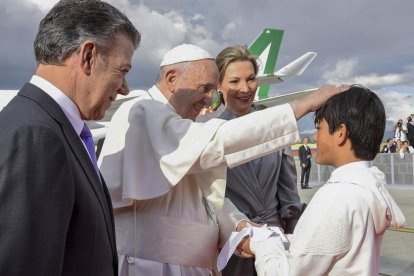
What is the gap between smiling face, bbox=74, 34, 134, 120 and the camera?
132 centimetres

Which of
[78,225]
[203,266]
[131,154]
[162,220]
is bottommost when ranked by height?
[203,266]

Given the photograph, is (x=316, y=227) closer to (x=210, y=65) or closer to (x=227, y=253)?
(x=227, y=253)

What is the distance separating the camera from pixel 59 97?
1.26 meters

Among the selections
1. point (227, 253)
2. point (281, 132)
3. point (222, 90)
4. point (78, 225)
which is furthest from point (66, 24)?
point (222, 90)

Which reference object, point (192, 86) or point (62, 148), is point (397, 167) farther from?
point (62, 148)

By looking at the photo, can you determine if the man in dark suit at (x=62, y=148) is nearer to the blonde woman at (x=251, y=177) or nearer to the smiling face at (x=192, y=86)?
the smiling face at (x=192, y=86)

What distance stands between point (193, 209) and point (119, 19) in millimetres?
915

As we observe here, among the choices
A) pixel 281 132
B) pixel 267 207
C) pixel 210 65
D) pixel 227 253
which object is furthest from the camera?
pixel 267 207

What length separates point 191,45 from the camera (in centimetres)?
226

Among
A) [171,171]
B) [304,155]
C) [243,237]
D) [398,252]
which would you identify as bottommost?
[398,252]

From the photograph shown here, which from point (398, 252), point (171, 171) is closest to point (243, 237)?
point (171, 171)

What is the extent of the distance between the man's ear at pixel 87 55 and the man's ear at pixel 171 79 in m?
0.83

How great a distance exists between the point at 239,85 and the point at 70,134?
1.76 meters

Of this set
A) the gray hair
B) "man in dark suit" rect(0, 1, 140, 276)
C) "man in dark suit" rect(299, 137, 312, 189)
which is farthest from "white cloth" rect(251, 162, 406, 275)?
"man in dark suit" rect(299, 137, 312, 189)
